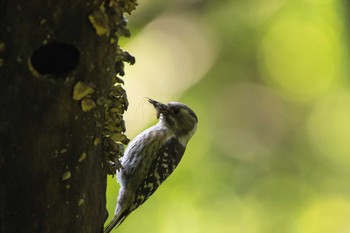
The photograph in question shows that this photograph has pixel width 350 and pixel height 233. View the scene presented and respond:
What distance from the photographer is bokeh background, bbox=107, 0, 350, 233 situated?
6.87 metres

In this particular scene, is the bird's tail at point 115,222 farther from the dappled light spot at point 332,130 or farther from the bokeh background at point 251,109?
the dappled light spot at point 332,130

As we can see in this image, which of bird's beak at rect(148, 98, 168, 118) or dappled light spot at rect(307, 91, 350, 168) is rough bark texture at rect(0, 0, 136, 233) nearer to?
bird's beak at rect(148, 98, 168, 118)

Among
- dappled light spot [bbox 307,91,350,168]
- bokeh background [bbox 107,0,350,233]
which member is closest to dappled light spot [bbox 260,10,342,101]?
bokeh background [bbox 107,0,350,233]

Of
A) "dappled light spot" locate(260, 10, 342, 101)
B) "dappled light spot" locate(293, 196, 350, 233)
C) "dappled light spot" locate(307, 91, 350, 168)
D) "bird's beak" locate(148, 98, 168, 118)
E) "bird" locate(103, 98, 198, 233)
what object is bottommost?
"dappled light spot" locate(293, 196, 350, 233)

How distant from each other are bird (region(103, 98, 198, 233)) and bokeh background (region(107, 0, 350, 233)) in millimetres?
1427

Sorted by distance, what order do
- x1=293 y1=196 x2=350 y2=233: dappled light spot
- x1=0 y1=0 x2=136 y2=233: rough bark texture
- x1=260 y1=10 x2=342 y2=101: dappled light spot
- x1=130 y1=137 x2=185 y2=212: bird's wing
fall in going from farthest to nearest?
1. x1=260 y1=10 x2=342 y2=101: dappled light spot
2. x1=293 y1=196 x2=350 y2=233: dappled light spot
3. x1=130 y1=137 x2=185 y2=212: bird's wing
4. x1=0 y1=0 x2=136 y2=233: rough bark texture

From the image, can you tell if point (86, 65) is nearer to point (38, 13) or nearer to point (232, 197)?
point (38, 13)

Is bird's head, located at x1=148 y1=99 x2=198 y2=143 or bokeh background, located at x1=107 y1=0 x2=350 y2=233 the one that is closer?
bird's head, located at x1=148 y1=99 x2=198 y2=143

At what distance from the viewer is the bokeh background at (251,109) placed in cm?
687

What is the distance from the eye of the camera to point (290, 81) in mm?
7625

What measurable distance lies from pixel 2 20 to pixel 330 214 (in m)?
4.71

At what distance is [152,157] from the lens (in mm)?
5008

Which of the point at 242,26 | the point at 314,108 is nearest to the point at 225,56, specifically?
the point at 242,26

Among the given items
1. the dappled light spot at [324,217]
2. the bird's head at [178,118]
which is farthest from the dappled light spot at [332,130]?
the bird's head at [178,118]
